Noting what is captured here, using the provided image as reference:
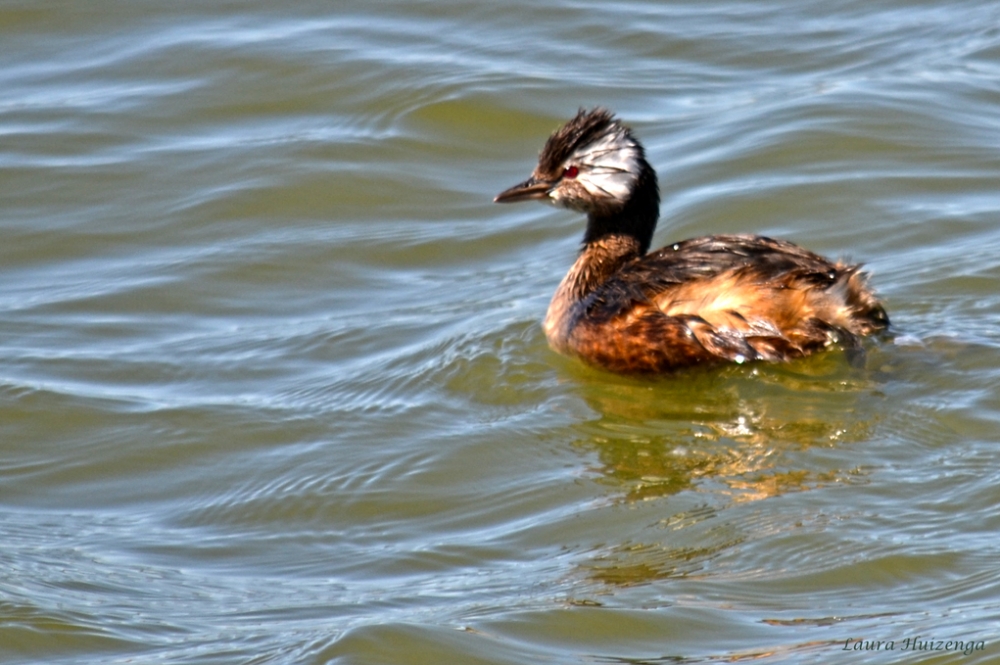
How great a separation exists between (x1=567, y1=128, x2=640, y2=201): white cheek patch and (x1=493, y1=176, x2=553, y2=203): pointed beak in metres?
0.21

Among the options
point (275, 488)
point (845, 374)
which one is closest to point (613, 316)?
point (845, 374)

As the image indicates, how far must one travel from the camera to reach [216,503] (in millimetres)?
6301

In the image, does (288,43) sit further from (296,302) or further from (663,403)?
(663,403)

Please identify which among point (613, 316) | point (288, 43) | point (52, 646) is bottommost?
point (52, 646)

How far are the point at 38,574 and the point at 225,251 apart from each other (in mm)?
3749

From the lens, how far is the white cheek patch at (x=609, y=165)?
7793 mm

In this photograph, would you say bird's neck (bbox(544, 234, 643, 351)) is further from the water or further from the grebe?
the water

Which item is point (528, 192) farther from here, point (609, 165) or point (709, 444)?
point (709, 444)

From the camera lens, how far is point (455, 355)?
7566 millimetres

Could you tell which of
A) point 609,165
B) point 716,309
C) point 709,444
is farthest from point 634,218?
point 709,444

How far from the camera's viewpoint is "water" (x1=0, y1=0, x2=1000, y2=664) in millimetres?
5148

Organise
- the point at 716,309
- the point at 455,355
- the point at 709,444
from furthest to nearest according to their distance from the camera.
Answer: the point at 455,355 → the point at 716,309 → the point at 709,444

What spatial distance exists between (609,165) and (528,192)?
46 cm

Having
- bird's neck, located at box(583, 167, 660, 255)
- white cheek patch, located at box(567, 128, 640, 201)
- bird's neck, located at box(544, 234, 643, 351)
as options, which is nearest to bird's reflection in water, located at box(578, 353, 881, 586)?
bird's neck, located at box(544, 234, 643, 351)
